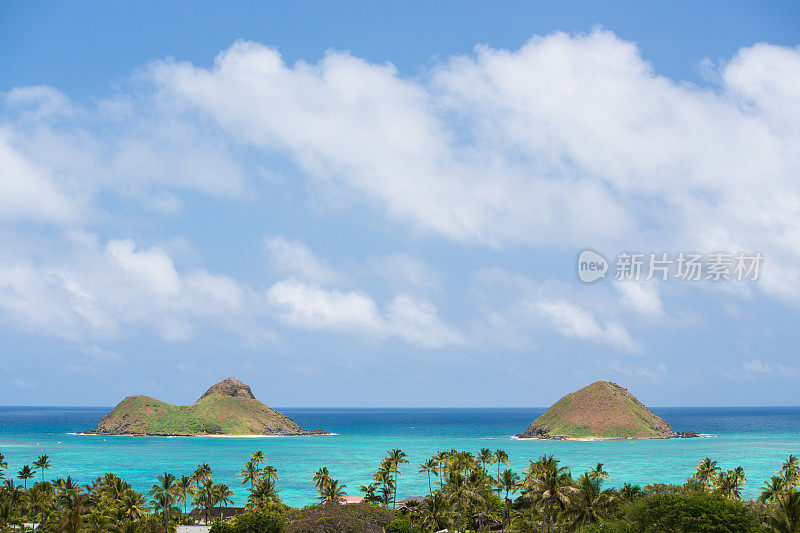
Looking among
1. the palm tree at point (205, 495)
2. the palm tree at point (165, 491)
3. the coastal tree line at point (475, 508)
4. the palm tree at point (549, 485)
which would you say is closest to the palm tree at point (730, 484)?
the coastal tree line at point (475, 508)

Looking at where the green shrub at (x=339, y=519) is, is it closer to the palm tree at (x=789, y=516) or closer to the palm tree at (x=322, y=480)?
the palm tree at (x=322, y=480)

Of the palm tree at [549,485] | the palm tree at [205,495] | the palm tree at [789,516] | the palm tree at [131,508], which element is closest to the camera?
the palm tree at [789,516]

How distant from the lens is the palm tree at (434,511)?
7688 centimetres

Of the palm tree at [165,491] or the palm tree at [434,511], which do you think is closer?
the palm tree at [434,511]

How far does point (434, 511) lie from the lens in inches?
3022

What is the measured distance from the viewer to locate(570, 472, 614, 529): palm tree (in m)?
73.8

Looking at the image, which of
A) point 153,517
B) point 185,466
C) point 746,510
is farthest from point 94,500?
point 185,466

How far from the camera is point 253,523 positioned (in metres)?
78.4

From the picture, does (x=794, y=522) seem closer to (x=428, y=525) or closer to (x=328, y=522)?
(x=428, y=525)

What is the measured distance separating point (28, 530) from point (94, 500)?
11.1 meters

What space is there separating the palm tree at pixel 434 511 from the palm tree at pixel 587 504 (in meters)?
15.2

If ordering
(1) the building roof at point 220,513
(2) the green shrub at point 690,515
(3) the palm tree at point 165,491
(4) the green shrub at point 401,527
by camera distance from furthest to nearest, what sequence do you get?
(1) the building roof at point 220,513
(3) the palm tree at point 165,491
(4) the green shrub at point 401,527
(2) the green shrub at point 690,515

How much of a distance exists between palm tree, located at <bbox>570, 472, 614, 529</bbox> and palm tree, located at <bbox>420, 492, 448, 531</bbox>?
15247 mm

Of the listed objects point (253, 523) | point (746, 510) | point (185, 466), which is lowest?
point (185, 466)
